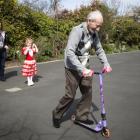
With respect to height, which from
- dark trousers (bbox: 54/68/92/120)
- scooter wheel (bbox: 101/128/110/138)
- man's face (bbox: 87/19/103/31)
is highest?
man's face (bbox: 87/19/103/31)

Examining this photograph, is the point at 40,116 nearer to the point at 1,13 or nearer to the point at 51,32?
the point at 1,13

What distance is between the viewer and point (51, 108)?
7066 millimetres

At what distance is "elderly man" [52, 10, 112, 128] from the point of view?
16.9 ft

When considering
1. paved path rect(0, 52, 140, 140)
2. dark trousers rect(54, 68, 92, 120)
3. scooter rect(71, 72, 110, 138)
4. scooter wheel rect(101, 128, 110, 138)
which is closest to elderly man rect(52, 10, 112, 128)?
dark trousers rect(54, 68, 92, 120)

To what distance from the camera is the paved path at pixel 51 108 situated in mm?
5488

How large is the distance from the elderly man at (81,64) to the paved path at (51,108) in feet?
1.17

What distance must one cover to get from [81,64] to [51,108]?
215 centimetres

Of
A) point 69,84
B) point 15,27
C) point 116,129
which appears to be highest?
point 15,27

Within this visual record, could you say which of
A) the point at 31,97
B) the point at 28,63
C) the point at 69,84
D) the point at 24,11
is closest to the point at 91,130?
the point at 69,84

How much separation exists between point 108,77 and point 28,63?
3.08 meters

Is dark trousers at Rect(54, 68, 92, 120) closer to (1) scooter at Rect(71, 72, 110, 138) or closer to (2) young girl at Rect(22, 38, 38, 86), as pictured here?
(1) scooter at Rect(71, 72, 110, 138)

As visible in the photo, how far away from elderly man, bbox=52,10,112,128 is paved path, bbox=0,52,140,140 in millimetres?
357

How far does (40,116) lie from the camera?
6469 mm

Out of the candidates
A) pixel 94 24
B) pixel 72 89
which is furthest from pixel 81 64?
pixel 94 24
